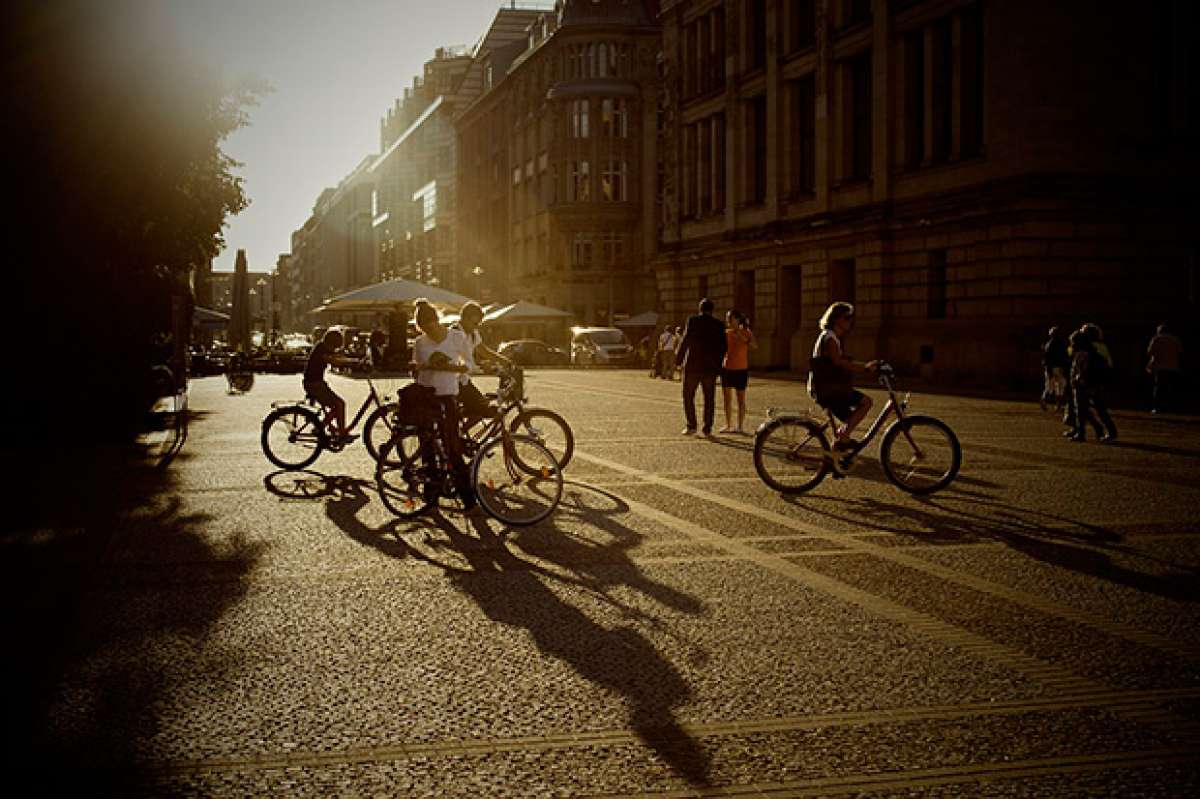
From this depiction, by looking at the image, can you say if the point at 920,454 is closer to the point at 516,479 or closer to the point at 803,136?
the point at 516,479

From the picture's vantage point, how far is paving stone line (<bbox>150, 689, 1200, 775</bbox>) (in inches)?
180

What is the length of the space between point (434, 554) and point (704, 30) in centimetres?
4741

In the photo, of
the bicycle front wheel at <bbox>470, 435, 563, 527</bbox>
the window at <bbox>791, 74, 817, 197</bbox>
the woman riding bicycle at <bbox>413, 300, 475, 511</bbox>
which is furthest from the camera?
the window at <bbox>791, 74, 817, 197</bbox>

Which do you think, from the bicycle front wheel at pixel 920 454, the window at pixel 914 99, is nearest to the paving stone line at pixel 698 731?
the bicycle front wheel at pixel 920 454

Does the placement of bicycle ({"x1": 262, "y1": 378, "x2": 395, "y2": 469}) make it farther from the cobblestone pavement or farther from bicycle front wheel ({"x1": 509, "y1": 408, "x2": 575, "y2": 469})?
the cobblestone pavement

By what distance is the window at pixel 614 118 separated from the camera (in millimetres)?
74875

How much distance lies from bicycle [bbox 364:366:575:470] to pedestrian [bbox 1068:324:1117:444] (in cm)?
816

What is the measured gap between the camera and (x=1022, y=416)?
2289 centimetres

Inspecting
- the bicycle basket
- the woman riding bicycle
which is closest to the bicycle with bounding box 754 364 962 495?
the woman riding bicycle

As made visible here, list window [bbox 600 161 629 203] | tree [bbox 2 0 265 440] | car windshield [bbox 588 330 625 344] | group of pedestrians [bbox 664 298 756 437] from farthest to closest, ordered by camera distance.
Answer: window [bbox 600 161 629 203] < car windshield [bbox 588 330 625 344] < group of pedestrians [bbox 664 298 756 437] < tree [bbox 2 0 265 440]

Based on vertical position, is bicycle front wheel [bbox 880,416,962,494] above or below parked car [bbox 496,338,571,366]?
below

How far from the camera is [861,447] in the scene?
11891 mm

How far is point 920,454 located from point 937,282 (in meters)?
27.1

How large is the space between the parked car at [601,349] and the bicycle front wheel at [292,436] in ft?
131
